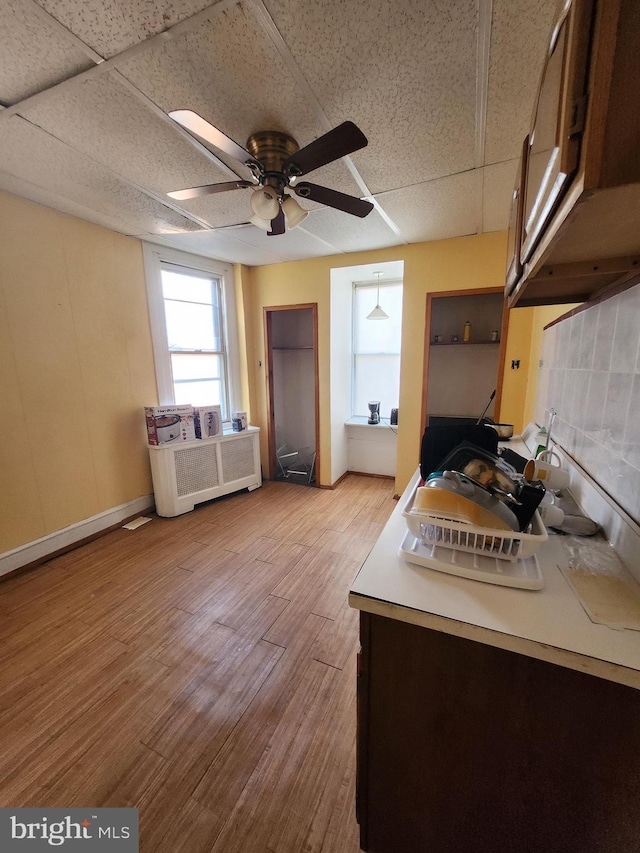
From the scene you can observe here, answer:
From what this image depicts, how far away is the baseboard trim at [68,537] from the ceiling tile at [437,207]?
3.24 meters

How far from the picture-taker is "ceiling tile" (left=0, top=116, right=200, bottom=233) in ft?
5.07

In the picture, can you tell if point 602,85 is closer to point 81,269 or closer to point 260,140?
point 260,140

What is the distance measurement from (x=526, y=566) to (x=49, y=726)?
74.9 inches

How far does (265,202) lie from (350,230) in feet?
4.27

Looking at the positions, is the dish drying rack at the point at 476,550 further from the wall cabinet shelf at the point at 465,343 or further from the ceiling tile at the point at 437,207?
the wall cabinet shelf at the point at 465,343

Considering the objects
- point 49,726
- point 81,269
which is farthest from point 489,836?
point 81,269

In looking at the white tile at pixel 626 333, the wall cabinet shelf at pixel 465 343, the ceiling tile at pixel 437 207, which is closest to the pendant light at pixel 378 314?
the wall cabinet shelf at pixel 465 343

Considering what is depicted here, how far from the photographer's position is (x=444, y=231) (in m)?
2.65

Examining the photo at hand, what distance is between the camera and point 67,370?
2.45 metres

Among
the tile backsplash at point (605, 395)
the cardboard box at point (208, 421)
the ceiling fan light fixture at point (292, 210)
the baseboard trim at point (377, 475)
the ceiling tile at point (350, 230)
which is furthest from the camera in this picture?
the baseboard trim at point (377, 475)

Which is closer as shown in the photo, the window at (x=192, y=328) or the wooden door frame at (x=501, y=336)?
the wooden door frame at (x=501, y=336)

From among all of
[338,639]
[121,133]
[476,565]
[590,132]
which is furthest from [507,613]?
[121,133]

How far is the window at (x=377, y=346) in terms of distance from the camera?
12.5 feet

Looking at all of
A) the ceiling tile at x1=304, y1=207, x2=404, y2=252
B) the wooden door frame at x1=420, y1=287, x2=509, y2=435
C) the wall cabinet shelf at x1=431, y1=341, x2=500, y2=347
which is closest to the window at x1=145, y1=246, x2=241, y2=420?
the ceiling tile at x1=304, y1=207, x2=404, y2=252
